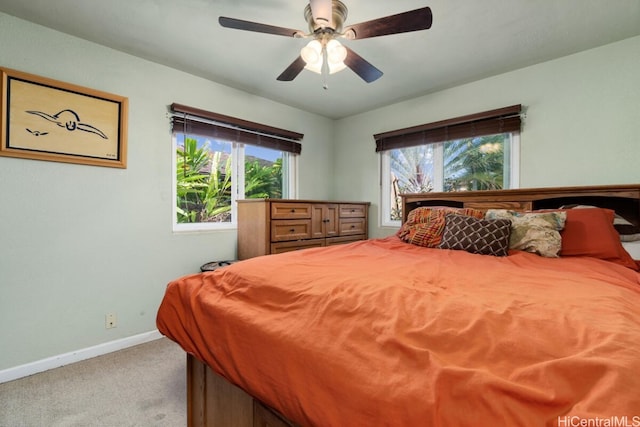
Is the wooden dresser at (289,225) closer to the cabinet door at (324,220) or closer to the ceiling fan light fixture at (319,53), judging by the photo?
the cabinet door at (324,220)

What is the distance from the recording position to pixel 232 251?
9.87 feet

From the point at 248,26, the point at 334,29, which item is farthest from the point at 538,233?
the point at 248,26

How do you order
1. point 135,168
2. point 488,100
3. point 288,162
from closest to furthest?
point 135,168 → point 488,100 → point 288,162

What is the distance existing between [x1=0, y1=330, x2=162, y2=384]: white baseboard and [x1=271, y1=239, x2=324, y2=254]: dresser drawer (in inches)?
49.4

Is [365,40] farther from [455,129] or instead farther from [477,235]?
[477,235]

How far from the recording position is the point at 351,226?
350 cm

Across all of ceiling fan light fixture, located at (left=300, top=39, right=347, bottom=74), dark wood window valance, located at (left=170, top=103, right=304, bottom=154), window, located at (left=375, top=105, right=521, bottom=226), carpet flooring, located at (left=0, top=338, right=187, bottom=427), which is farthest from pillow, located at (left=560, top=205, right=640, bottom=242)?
carpet flooring, located at (left=0, top=338, right=187, bottom=427)

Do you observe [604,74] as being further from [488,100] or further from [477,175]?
[477,175]

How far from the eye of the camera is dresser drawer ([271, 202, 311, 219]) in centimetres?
273

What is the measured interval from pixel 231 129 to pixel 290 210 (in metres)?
1.05

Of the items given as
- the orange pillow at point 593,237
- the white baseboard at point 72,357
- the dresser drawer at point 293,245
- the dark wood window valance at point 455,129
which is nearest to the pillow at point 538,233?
the orange pillow at point 593,237

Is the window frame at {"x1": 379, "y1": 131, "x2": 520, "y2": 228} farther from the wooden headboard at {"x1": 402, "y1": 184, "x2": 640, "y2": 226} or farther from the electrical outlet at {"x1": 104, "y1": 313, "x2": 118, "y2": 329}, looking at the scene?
the electrical outlet at {"x1": 104, "y1": 313, "x2": 118, "y2": 329}

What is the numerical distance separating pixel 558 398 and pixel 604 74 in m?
2.93

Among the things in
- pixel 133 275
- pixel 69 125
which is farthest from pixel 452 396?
pixel 69 125
